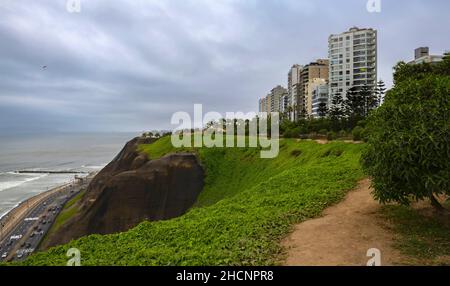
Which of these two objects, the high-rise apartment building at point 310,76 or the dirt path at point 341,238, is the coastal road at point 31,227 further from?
the high-rise apartment building at point 310,76

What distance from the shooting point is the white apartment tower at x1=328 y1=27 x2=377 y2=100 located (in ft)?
299

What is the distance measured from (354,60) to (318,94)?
11.8 m

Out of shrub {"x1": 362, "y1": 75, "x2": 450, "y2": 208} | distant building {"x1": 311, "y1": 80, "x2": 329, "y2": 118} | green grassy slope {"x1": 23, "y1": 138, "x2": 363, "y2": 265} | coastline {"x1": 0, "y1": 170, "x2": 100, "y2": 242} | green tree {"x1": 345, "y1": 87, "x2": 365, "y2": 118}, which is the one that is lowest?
coastline {"x1": 0, "y1": 170, "x2": 100, "y2": 242}

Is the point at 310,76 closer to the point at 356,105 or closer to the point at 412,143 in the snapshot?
the point at 356,105

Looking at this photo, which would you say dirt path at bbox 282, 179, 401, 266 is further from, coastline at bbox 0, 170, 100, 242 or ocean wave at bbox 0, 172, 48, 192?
ocean wave at bbox 0, 172, 48, 192

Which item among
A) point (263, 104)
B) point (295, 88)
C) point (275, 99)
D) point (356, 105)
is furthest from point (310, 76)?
point (263, 104)

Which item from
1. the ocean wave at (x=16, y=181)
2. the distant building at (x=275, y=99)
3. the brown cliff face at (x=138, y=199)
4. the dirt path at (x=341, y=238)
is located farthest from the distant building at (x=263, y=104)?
the dirt path at (x=341, y=238)

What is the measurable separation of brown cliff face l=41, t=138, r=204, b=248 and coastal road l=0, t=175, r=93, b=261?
560cm

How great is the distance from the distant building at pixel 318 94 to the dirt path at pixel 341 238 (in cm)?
8192

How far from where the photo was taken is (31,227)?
4694cm

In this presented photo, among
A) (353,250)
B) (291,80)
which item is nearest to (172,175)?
(353,250)

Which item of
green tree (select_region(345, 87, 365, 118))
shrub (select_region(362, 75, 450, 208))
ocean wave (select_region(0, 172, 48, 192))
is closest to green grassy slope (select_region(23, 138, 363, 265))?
shrub (select_region(362, 75, 450, 208))

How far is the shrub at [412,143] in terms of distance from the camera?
33.8 ft

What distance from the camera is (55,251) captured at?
12070 millimetres
